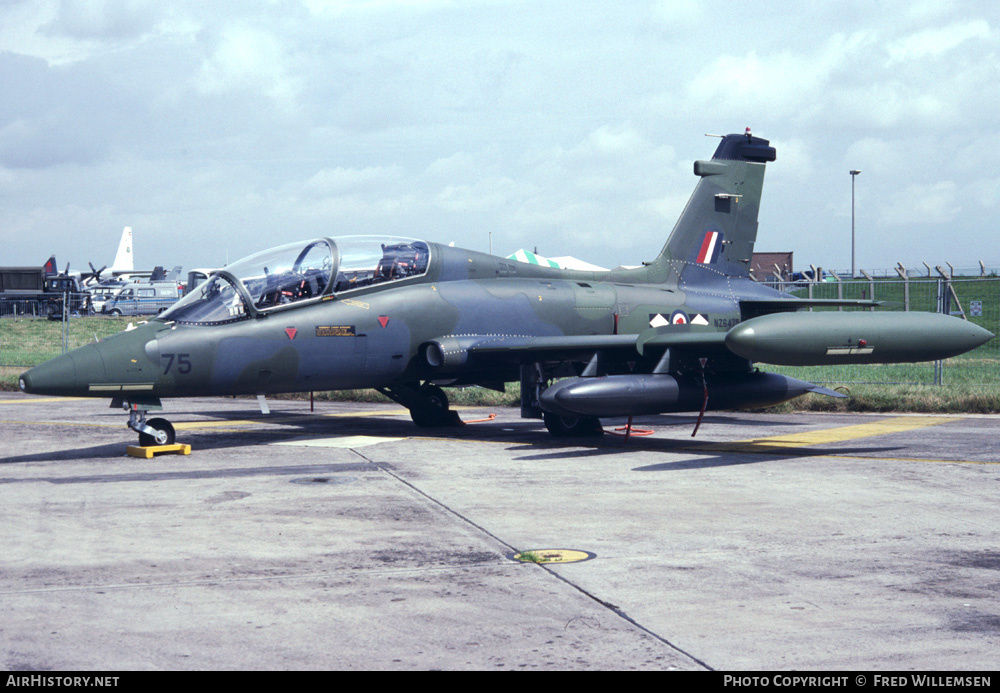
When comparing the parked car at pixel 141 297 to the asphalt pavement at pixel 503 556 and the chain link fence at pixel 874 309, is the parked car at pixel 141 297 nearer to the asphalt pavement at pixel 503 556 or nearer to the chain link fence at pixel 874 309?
the chain link fence at pixel 874 309

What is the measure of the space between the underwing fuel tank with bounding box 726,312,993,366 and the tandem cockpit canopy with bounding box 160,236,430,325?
5.08 meters

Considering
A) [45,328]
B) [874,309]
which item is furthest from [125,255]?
[874,309]

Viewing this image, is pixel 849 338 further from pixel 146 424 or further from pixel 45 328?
pixel 45 328

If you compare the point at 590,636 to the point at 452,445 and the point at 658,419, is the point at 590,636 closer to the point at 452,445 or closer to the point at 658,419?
the point at 452,445

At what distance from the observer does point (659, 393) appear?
13070 mm

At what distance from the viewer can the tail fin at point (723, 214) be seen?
58.6ft

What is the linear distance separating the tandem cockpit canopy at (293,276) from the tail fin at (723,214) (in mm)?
5646

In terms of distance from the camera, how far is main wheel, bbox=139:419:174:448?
12742 millimetres

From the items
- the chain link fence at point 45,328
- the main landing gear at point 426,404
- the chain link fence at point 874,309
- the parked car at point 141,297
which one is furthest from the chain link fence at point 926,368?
the parked car at point 141,297

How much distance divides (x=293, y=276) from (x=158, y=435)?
2636mm

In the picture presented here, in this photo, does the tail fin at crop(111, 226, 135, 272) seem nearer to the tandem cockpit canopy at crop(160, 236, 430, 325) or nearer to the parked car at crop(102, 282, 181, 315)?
the parked car at crop(102, 282, 181, 315)

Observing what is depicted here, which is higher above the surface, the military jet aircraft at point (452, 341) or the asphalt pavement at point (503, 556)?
the military jet aircraft at point (452, 341)

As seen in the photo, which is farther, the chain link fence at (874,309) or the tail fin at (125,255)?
the tail fin at (125,255)

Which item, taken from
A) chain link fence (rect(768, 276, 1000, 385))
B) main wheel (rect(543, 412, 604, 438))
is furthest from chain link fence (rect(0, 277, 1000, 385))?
main wheel (rect(543, 412, 604, 438))
